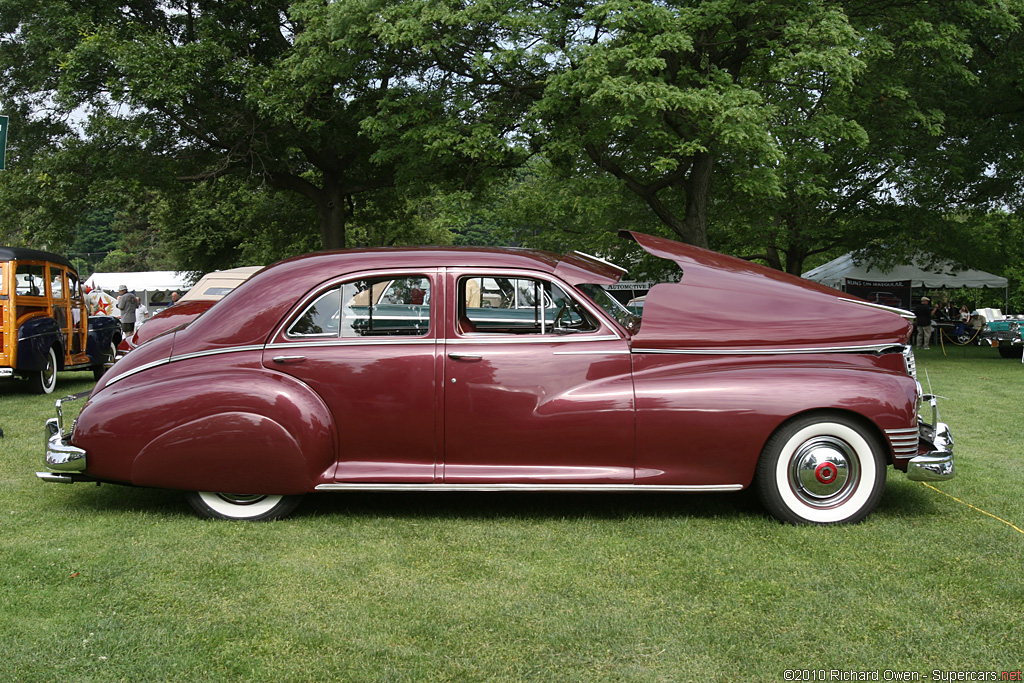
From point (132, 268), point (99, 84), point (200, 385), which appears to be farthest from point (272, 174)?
point (132, 268)

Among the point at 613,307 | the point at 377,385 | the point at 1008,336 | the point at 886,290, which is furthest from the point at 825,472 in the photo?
the point at 886,290

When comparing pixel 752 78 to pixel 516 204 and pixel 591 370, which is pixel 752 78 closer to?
pixel 516 204

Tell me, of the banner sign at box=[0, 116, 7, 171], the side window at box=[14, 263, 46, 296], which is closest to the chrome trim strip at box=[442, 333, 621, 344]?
the banner sign at box=[0, 116, 7, 171]

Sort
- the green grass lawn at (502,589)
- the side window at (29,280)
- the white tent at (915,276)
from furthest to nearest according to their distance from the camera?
the white tent at (915,276)
the side window at (29,280)
the green grass lawn at (502,589)

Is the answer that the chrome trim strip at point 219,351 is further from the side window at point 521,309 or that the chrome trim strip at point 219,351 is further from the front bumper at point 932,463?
the front bumper at point 932,463

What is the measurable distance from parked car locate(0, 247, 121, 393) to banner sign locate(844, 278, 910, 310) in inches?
824

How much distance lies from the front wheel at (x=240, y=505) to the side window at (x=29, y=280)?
8179 mm

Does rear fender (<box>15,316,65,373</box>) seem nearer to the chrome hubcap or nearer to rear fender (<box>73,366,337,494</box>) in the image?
rear fender (<box>73,366,337,494</box>)

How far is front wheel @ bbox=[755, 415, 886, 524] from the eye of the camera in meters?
5.20

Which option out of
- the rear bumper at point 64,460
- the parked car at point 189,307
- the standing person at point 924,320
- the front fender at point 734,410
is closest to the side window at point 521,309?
the front fender at point 734,410

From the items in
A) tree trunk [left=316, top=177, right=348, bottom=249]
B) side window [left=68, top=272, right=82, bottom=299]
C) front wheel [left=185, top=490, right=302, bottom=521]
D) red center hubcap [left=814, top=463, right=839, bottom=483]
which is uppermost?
tree trunk [left=316, top=177, right=348, bottom=249]

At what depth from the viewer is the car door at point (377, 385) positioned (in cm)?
525

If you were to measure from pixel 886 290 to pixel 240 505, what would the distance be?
2479cm

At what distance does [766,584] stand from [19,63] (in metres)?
21.2
